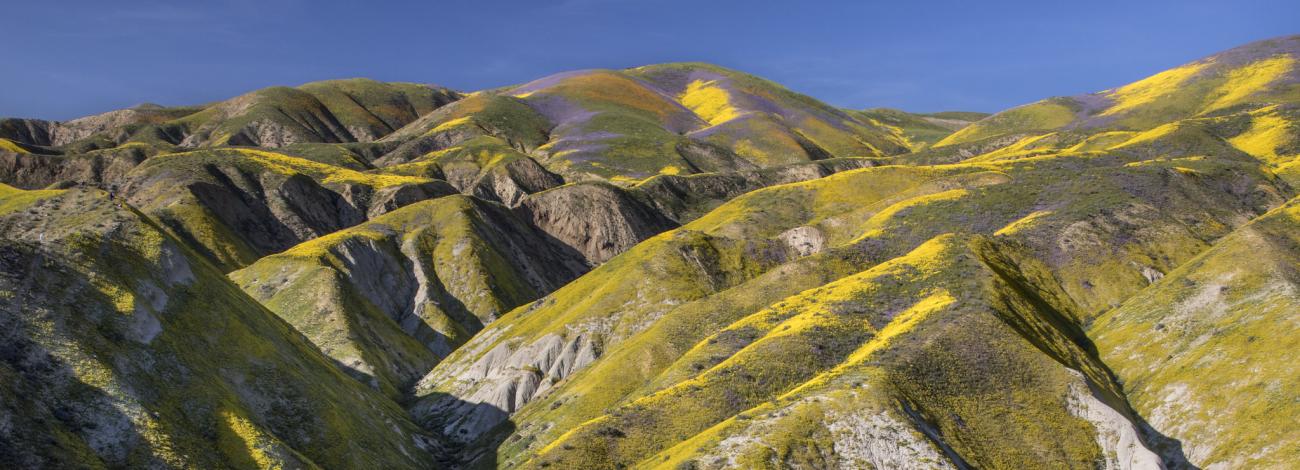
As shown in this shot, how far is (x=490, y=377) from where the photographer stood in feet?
271

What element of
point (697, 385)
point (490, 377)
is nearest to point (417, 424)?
point (490, 377)

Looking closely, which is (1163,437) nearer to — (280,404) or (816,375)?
(816,375)

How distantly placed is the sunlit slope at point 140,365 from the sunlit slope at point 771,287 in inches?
632

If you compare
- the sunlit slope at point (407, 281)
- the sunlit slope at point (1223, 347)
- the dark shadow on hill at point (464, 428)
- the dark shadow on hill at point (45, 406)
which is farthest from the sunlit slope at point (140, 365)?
the sunlit slope at point (1223, 347)

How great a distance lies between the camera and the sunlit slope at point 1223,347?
175ft

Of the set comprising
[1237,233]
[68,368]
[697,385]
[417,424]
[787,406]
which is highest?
[68,368]

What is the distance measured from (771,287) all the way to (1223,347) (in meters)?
37.2

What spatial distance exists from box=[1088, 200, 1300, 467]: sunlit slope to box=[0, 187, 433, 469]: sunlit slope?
58.6m

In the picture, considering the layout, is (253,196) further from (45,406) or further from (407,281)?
(45,406)

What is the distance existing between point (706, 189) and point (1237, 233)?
10390 cm

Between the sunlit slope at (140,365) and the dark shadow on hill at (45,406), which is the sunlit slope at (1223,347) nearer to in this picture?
the sunlit slope at (140,365)

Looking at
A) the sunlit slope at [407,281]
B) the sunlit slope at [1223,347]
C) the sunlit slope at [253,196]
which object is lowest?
the sunlit slope at [1223,347]

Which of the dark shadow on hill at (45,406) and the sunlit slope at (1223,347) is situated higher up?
the dark shadow on hill at (45,406)

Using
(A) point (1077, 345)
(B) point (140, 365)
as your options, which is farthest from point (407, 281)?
(A) point (1077, 345)
